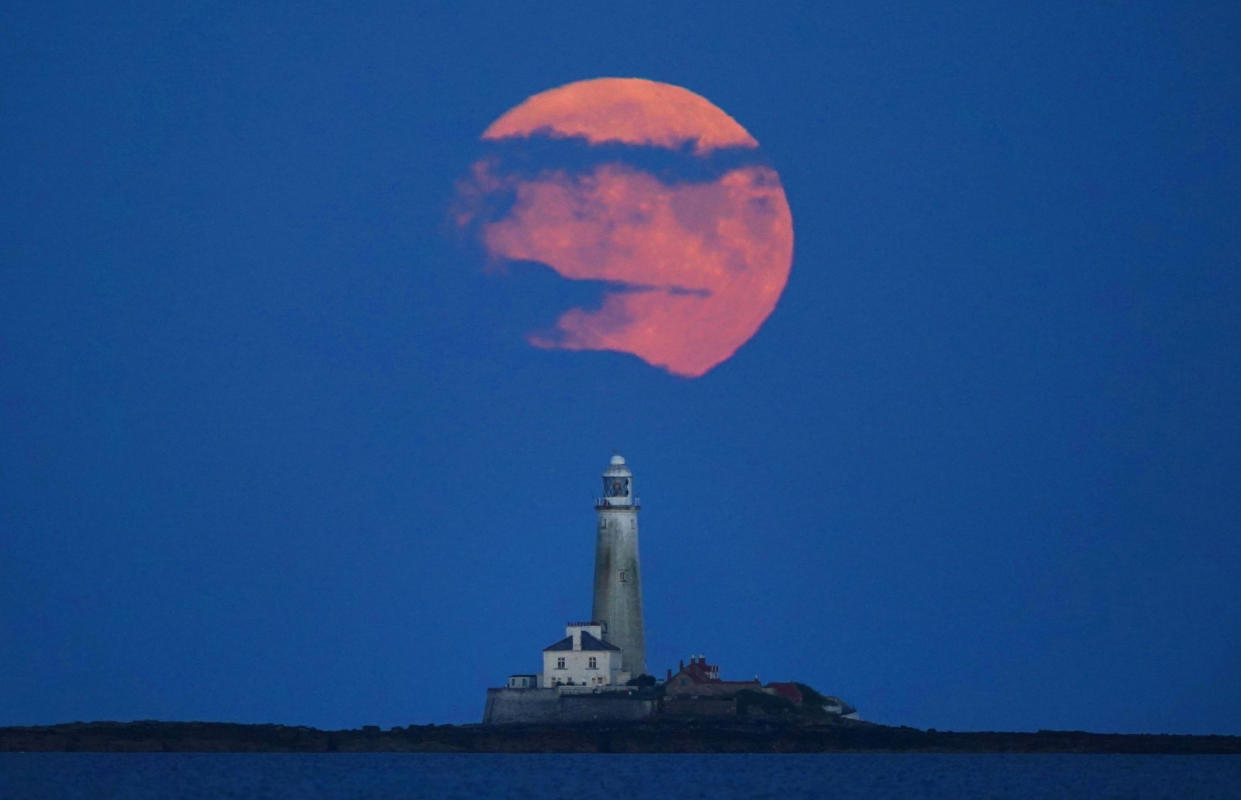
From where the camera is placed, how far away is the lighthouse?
86.7m

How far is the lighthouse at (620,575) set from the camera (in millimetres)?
86688

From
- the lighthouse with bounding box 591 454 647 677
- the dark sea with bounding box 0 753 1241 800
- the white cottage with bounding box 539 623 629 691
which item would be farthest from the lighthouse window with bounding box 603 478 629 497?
the dark sea with bounding box 0 753 1241 800

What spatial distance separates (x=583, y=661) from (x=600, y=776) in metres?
6.83

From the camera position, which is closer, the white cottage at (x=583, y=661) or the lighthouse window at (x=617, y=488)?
the white cottage at (x=583, y=661)

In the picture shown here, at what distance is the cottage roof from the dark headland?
2.69 metres

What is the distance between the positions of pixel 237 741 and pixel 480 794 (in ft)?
99.2

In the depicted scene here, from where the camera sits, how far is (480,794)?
233 feet

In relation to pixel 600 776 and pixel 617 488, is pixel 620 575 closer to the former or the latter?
pixel 617 488

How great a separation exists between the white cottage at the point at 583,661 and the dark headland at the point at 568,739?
1.55 metres

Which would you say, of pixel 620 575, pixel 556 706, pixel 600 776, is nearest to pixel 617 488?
pixel 620 575

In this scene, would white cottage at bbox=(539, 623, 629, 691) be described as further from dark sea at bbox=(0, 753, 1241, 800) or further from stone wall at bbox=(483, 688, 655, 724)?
dark sea at bbox=(0, 753, 1241, 800)

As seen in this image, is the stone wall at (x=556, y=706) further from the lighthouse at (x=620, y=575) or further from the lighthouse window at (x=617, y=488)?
the lighthouse window at (x=617, y=488)

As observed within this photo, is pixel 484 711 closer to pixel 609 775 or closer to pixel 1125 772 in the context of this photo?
pixel 609 775

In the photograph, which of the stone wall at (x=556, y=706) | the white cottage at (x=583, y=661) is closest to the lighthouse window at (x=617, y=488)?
the white cottage at (x=583, y=661)
